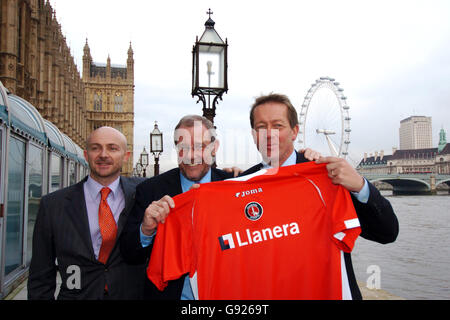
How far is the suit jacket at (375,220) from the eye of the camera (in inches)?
86.2

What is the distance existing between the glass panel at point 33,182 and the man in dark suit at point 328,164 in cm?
570

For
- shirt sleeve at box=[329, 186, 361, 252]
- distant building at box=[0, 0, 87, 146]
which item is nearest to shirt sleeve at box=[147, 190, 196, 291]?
shirt sleeve at box=[329, 186, 361, 252]

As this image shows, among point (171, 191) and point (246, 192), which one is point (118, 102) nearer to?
point (171, 191)

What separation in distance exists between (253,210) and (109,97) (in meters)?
73.9

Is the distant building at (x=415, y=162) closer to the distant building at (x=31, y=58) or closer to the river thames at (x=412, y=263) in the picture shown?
the river thames at (x=412, y=263)

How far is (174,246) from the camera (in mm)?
2467

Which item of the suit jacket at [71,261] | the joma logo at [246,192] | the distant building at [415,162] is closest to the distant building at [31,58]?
the suit jacket at [71,261]

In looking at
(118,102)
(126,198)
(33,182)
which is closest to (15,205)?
(33,182)

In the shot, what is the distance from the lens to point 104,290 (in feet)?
8.54

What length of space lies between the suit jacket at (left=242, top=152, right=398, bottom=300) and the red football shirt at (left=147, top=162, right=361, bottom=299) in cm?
7

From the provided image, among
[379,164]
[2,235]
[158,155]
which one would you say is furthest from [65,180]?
[379,164]

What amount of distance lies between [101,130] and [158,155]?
1105 centimetres
